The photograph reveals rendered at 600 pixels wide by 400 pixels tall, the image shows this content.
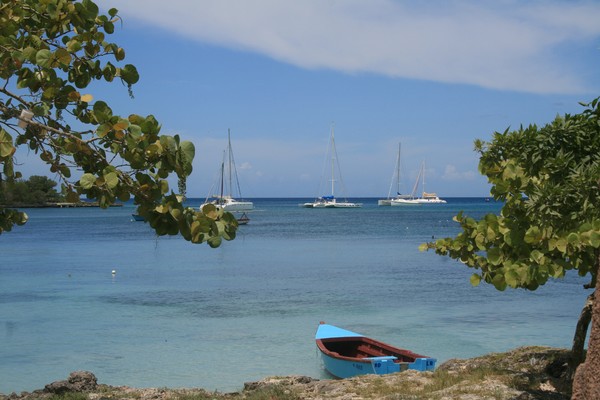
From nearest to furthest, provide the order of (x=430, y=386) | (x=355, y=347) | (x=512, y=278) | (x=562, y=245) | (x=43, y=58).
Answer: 1. (x=43, y=58)
2. (x=562, y=245)
3. (x=512, y=278)
4. (x=430, y=386)
5. (x=355, y=347)

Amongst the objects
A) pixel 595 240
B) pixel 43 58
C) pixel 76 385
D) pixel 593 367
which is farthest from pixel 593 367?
pixel 76 385

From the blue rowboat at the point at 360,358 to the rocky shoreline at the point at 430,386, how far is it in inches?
44.0

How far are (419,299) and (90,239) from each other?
4343cm

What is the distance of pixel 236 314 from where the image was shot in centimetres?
2203

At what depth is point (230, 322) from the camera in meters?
20.7

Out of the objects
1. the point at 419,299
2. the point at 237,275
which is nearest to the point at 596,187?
the point at 419,299

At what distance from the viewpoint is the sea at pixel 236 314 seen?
16.1 meters

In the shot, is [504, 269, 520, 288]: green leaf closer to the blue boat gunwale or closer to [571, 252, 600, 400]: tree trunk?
[571, 252, 600, 400]: tree trunk

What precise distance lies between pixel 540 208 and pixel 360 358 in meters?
9.04

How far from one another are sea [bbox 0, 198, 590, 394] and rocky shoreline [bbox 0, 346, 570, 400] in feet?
9.37

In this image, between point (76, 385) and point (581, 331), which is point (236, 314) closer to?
point (76, 385)

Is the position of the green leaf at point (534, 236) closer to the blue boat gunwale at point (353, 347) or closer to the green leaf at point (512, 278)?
the green leaf at point (512, 278)

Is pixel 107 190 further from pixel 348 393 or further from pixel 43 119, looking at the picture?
pixel 348 393

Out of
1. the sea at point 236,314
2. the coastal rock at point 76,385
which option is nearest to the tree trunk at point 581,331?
the sea at point 236,314
